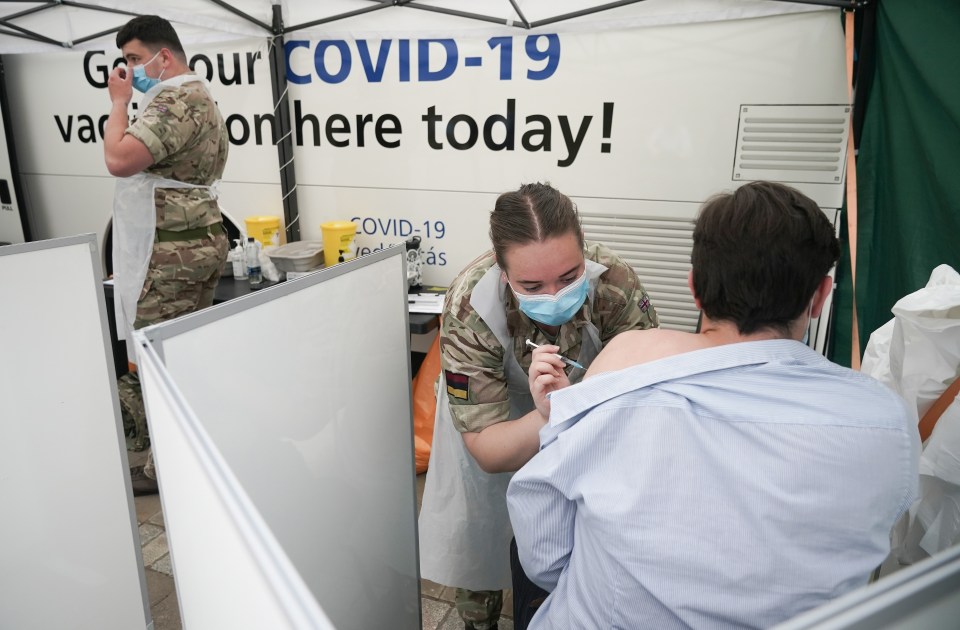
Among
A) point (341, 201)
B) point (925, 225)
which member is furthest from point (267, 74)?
point (925, 225)

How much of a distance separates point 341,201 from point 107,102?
1716 mm

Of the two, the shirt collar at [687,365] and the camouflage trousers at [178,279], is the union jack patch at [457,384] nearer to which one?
the shirt collar at [687,365]

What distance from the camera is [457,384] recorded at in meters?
1.42

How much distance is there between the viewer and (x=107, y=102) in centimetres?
370

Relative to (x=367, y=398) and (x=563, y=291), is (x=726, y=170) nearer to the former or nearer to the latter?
(x=563, y=291)

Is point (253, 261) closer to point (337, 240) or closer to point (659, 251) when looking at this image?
point (337, 240)

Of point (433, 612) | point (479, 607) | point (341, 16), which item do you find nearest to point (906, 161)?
point (479, 607)

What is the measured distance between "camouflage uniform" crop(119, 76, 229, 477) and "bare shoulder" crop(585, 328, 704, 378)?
220 cm

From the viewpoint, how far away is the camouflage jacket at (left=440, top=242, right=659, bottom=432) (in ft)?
4.62

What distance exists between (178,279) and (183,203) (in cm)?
34

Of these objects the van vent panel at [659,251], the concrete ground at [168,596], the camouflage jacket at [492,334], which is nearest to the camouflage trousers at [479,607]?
the concrete ground at [168,596]

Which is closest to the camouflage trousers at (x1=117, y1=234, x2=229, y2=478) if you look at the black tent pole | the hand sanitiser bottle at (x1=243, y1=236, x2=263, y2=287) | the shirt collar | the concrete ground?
the concrete ground

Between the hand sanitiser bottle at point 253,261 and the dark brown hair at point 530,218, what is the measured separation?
2.35 meters

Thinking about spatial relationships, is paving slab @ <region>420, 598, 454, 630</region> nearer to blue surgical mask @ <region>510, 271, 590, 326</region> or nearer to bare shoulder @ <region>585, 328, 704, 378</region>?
blue surgical mask @ <region>510, 271, 590, 326</region>
